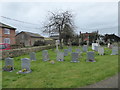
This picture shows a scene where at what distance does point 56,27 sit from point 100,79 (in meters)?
20.8

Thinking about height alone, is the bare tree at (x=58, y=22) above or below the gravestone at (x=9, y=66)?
above

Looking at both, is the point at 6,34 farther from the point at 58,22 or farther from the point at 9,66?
the point at 9,66

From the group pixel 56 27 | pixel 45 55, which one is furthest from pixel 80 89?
pixel 56 27

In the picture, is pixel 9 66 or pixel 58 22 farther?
pixel 58 22

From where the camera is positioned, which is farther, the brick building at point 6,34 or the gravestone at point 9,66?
the brick building at point 6,34

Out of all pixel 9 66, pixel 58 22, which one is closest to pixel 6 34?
pixel 58 22

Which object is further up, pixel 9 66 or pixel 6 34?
pixel 6 34

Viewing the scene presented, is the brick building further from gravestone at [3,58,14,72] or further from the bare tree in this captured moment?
gravestone at [3,58,14,72]

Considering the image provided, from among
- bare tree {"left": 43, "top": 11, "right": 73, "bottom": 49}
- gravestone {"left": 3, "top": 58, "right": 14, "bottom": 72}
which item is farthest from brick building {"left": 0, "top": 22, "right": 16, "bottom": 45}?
gravestone {"left": 3, "top": 58, "right": 14, "bottom": 72}

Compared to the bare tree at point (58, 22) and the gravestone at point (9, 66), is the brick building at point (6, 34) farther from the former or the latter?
the gravestone at point (9, 66)

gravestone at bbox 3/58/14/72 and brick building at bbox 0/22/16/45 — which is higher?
brick building at bbox 0/22/16/45

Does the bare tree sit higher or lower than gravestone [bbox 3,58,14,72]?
higher

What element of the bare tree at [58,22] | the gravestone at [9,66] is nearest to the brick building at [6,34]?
the bare tree at [58,22]

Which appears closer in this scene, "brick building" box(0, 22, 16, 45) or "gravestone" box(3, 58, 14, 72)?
"gravestone" box(3, 58, 14, 72)
